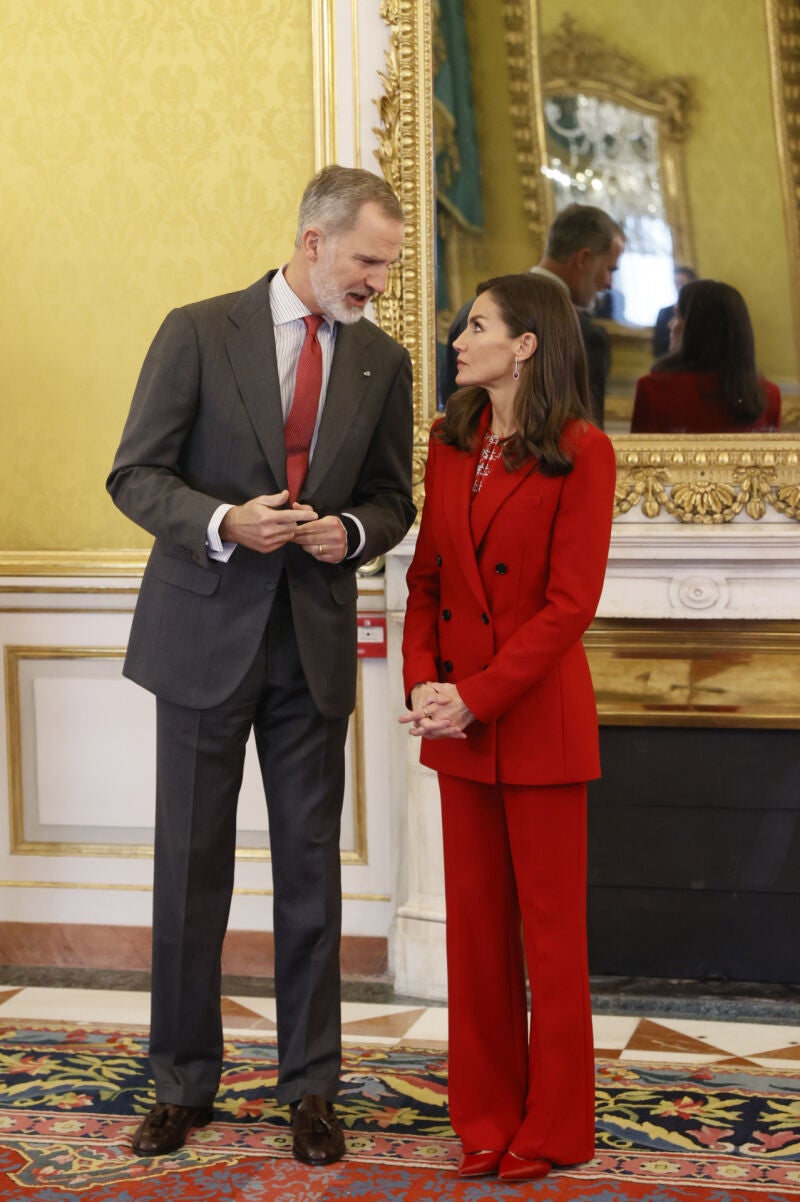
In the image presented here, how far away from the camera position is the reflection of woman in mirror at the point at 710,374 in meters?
3.72

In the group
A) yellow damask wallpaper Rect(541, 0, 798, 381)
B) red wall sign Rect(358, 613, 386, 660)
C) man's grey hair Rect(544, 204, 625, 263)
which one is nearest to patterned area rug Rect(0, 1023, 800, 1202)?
red wall sign Rect(358, 613, 386, 660)

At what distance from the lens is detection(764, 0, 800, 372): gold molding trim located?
364 cm

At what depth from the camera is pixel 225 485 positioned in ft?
8.77

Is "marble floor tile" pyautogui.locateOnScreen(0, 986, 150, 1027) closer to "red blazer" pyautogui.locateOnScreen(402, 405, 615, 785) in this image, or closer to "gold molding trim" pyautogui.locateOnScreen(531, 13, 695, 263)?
"red blazer" pyautogui.locateOnScreen(402, 405, 615, 785)

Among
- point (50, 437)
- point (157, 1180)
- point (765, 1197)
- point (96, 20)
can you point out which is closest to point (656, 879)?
point (765, 1197)

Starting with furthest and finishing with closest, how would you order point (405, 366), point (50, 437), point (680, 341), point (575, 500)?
point (50, 437) < point (680, 341) < point (405, 366) < point (575, 500)

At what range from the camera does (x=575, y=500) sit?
245 centimetres

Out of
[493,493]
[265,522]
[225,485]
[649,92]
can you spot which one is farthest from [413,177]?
[265,522]

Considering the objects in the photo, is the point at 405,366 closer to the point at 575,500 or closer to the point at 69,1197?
the point at 575,500

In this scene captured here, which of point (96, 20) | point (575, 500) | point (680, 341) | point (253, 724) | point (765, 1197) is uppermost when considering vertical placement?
point (96, 20)

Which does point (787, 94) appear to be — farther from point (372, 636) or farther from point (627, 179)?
point (372, 636)

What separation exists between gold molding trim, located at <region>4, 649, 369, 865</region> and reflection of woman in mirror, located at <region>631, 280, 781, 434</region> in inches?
44.2

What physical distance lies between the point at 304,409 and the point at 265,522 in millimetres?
345

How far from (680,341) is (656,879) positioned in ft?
4.78
